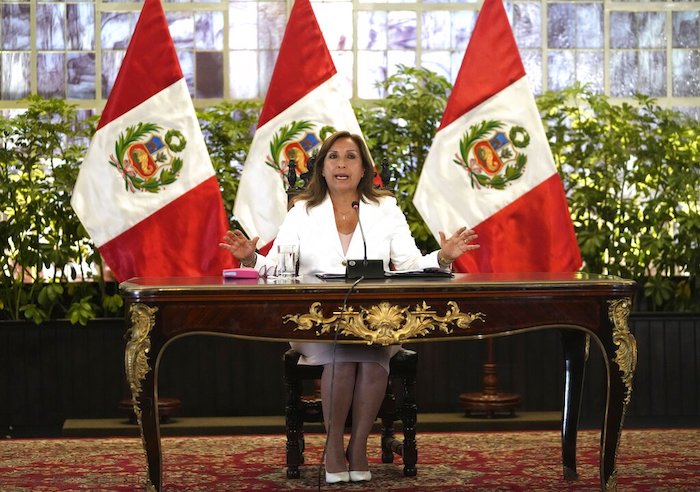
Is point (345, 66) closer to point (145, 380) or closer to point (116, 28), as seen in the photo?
point (116, 28)

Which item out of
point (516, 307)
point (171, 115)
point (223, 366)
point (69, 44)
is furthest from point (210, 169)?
point (516, 307)

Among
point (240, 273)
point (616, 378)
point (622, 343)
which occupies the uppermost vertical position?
point (240, 273)

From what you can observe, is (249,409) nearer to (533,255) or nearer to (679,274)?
(533,255)

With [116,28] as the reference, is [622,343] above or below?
below

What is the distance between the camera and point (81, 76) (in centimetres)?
659

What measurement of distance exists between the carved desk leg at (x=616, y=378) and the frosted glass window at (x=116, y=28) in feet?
13.2

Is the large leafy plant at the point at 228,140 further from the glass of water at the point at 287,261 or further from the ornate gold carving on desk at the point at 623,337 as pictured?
the ornate gold carving on desk at the point at 623,337

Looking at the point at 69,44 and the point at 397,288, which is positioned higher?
the point at 69,44

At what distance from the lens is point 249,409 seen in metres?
5.93

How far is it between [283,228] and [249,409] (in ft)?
6.93

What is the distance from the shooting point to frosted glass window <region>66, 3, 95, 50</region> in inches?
260

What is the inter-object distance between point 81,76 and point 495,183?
8.42 ft

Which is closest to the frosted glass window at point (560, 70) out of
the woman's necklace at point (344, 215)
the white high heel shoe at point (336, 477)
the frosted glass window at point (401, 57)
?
the frosted glass window at point (401, 57)

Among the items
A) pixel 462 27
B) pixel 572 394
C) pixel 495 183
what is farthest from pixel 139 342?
pixel 462 27
